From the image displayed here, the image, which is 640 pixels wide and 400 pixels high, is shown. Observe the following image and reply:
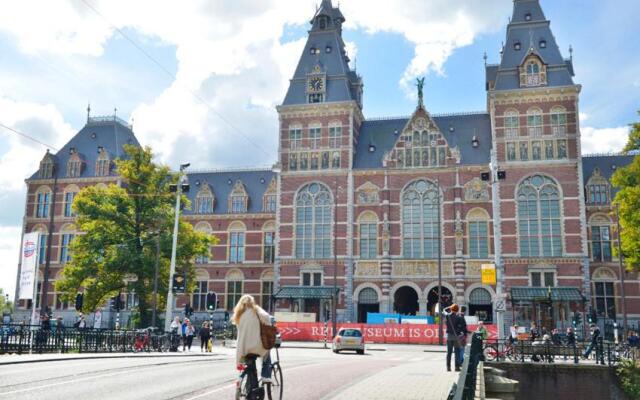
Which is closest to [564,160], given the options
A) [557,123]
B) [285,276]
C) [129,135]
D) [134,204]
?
[557,123]

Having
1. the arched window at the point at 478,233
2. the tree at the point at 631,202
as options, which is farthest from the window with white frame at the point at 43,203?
the tree at the point at 631,202

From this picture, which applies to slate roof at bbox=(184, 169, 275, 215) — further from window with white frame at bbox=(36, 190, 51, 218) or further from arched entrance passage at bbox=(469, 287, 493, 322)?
arched entrance passage at bbox=(469, 287, 493, 322)

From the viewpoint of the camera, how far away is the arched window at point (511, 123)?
47312mm

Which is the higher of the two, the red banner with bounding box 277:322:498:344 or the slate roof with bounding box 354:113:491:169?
the slate roof with bounding box 354:113:491:169

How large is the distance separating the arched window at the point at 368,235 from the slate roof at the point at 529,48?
1428 centimetres

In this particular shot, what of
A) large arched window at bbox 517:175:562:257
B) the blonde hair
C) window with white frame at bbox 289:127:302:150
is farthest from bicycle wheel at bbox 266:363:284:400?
window with white frame at bbox 289:127:302:150

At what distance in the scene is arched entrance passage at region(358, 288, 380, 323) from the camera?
4769cm

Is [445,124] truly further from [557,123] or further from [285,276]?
[285,276]

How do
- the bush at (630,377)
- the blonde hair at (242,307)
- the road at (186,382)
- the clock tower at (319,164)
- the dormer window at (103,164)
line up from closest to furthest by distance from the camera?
the blonde hair at (242,307)
the road at (186,382)
the bush at (630,377)
the clock tower at (319,164)
the dormer window at (103,164)

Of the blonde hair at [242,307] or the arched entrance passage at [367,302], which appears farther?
the arched entrance passage at [367,302]

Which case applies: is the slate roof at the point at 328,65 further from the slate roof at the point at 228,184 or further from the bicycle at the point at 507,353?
the bicycle at the point at 507,353

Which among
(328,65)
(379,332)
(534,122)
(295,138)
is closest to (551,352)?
(379,332)

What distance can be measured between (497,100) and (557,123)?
479 cm

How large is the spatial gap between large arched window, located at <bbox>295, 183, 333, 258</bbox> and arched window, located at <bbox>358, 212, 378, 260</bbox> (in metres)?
2.59
